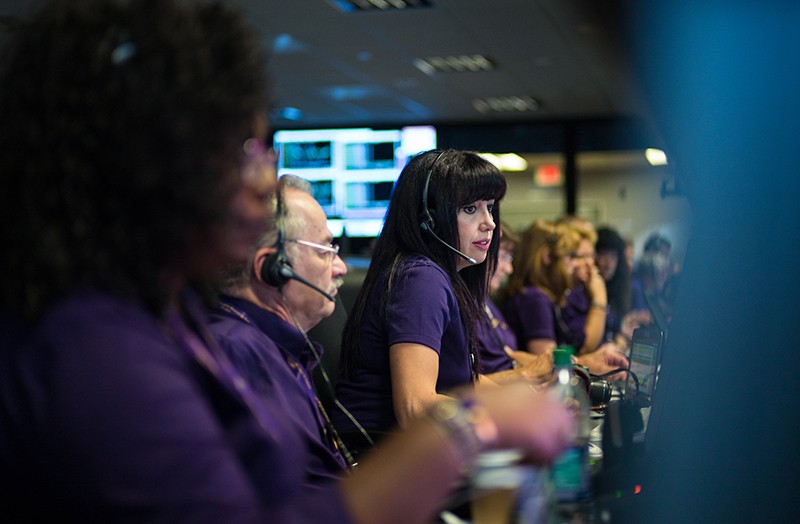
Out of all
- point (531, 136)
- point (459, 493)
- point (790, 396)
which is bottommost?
point (459, 493)

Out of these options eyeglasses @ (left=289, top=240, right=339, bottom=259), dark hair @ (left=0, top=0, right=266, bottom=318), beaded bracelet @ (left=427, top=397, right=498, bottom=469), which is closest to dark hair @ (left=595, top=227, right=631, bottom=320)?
eyeglasses @ (left=289, top=240, right=339, bottom=259)

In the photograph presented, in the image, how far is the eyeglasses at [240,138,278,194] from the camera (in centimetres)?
79

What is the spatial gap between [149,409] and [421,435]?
0.23 metres

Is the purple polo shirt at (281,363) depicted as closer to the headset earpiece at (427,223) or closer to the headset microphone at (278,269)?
the headset microphone at (278,269)

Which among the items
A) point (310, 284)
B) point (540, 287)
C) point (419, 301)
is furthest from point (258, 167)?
point (540, 287)

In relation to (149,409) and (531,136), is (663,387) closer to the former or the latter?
(149,409)

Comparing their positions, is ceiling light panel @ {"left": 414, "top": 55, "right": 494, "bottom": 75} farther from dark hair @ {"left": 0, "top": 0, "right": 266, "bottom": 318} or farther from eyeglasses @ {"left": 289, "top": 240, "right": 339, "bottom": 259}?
dark hair @ {"left": 0, "top": 0, "right": 266, "bottom": 318}

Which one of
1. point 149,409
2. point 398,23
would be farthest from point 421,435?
point 398,23

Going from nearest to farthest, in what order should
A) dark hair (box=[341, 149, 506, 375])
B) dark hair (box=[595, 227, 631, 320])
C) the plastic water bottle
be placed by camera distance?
1. the plastic water bottle
2. dark hair (box=[341, 149, 506, 375])
3. dark hair (box=[595, 227, 631, 320])

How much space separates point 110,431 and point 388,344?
4.38 ft

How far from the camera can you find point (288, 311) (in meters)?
1.53

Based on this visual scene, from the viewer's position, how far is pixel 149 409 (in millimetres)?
685

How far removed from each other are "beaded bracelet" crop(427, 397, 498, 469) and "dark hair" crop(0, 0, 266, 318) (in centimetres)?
26

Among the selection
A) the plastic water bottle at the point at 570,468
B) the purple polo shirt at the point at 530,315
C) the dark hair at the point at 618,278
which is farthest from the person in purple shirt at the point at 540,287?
the plastic water bottle at the point at 570,468
